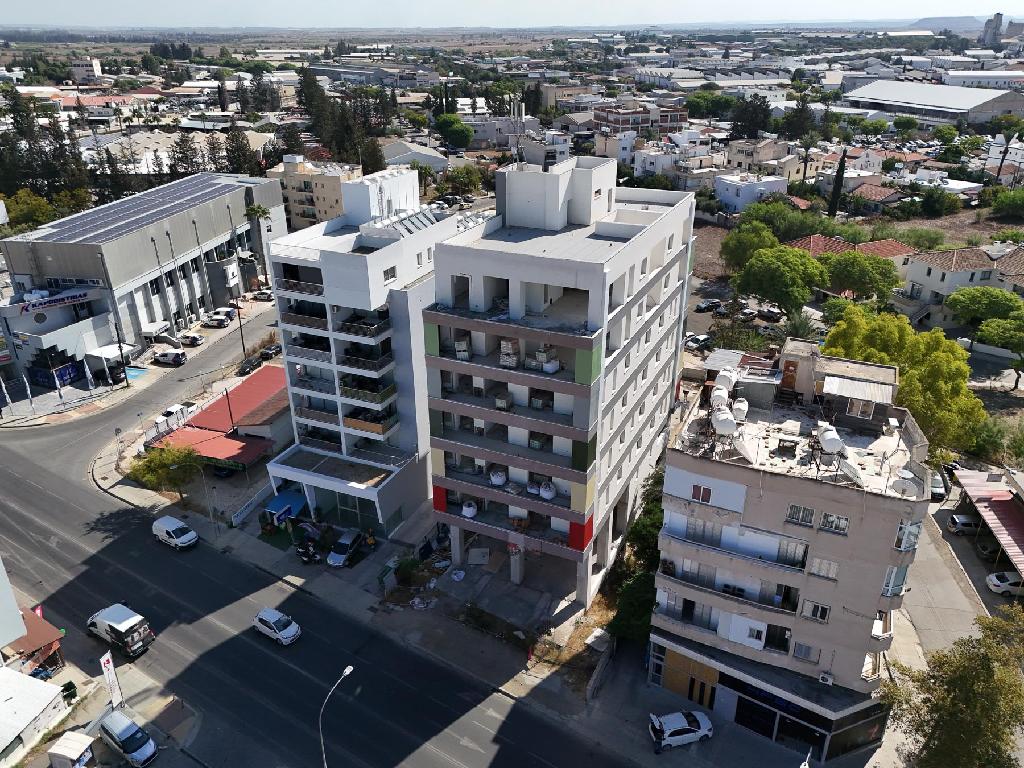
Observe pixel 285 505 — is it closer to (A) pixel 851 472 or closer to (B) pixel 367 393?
(B) pixel 367 393

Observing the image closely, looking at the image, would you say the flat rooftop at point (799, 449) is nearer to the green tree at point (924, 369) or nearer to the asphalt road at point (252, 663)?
the green tree at point (924, 369)

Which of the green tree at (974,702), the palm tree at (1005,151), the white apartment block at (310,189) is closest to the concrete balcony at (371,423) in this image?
the green tree at (974,702)

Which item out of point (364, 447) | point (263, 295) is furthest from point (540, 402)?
point (263, 295)

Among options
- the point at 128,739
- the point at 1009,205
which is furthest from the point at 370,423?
the point at 1009,205

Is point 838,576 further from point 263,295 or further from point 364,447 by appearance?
point 263,295

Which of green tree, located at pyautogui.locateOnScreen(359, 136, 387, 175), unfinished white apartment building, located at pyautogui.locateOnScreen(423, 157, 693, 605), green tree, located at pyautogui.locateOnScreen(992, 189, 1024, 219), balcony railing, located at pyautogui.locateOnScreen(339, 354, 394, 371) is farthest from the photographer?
green tree, located at pyautogui.locateOnScreen(359, 136, 387, 175)

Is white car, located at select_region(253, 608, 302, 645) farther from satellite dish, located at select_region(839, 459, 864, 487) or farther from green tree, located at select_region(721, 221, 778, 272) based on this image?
green tree, located at select_region(721, 221, 778, 272)

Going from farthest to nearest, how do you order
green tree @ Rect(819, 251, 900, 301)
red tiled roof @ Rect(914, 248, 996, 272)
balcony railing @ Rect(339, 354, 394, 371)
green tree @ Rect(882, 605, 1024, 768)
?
green tree @ Rect(819, 251, 900, 301) → red tiled roof @ Rect(914, 248, 996, 272) → balcony railing @ Rect(339, 354, 394, 371) → green tree @ Rect(882, 605, 1024, 768)

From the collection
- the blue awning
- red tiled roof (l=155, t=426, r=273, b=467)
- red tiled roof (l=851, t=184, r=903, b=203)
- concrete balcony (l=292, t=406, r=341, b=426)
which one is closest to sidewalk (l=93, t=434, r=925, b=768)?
the blue awning
